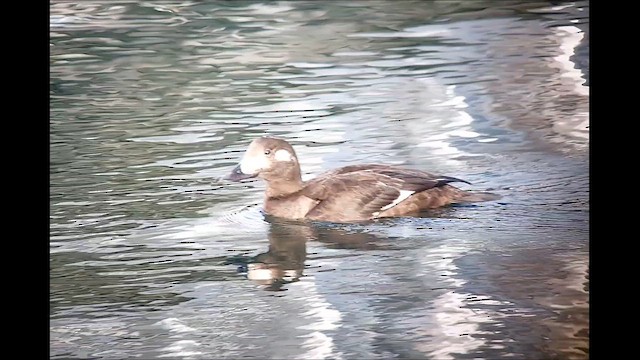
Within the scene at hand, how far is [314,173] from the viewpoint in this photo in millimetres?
3545

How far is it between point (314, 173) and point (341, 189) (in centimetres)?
23

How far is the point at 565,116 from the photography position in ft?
12.4

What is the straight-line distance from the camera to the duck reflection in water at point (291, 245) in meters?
3.15

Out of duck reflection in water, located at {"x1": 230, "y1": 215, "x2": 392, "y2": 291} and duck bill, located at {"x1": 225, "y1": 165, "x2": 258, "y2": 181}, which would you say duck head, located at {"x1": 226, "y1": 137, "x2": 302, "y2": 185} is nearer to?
duck bill, located at {"x1": 225, "y1": 165, "x2": 258, "y2": 181}

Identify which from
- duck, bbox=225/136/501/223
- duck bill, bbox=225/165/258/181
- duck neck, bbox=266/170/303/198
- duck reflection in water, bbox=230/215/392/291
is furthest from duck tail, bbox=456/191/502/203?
duck bill, bbox=225/165/258/181

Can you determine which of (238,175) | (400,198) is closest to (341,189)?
(400,198)

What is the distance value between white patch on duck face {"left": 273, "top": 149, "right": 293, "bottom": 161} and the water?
0.17 m

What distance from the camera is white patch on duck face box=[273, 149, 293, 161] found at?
3385 millimetres

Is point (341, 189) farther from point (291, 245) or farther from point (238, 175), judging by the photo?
point (238, 175)

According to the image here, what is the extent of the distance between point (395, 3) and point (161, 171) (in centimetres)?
133

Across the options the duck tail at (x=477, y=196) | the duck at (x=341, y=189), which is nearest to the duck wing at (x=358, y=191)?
the duck at (x=341, y=189)

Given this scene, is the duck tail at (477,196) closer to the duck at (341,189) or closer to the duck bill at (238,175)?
the duck at (341,189)

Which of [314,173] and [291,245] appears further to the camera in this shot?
[314,173]
